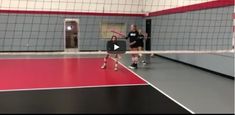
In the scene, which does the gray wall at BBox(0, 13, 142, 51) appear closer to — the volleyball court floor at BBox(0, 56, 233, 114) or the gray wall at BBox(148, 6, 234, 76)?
the gray wall at BBox(148, 6, 234, 76)

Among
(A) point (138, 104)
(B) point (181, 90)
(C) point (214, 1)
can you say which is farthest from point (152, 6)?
(A) point (138, 104)

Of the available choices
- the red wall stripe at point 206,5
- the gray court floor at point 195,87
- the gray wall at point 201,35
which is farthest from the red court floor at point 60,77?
the red wall stripe at point 206,5

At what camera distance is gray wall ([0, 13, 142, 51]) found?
14680mm

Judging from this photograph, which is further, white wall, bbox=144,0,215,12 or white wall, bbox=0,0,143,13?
white wall, bbox=0,0,143,13

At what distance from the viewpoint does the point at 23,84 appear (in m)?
6.68

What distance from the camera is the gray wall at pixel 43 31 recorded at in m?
14.7

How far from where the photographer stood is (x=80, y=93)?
5.75 meters

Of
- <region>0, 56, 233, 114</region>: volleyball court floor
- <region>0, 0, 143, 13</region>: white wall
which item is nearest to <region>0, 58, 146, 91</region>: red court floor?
<region>0, 56, 233, 114</region>: volleyball court floor

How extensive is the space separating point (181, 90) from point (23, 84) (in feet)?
11.4

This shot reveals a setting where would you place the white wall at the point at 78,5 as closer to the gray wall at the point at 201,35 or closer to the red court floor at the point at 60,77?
the gray wall at the point at 201,35

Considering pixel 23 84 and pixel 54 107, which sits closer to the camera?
pixel 54 107

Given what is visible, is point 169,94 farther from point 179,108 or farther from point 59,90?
point 59,90

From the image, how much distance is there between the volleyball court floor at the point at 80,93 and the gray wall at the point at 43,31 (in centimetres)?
655

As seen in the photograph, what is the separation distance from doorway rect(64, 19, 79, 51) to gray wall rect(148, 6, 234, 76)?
474 cm
